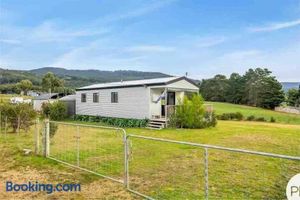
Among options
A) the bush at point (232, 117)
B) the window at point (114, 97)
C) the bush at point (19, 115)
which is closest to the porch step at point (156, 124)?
the window at point (114, 97)

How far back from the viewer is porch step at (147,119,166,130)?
1702cm

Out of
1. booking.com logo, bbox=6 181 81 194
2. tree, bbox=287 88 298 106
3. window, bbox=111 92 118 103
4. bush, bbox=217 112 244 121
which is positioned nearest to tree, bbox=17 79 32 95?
bush, bbox=217 112 244 121

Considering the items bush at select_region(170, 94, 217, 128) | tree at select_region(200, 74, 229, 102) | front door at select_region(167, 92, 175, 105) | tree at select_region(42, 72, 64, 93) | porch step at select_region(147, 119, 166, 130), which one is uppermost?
tree at select_region(42, 72, 64, 93)

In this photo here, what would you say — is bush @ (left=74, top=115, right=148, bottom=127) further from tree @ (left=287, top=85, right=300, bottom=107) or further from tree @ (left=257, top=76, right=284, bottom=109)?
tree @ (left=287, top=85, right=300, bottom=107)

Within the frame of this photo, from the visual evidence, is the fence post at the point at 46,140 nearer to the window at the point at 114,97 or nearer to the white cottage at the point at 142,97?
the white cottage at the point at 142,97

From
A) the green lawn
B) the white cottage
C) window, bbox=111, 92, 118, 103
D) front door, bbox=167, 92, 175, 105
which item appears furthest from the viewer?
the green lawn

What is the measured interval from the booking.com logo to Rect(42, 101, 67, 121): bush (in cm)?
1905

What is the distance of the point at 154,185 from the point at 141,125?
1248 cm

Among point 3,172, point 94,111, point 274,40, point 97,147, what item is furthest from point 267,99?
point 3,172

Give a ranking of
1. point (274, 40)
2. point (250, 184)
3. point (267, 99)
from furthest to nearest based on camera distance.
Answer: point (267, 99) → point (274, 40) → point (250, 184)

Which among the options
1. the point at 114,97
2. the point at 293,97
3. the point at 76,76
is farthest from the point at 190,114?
the point at 76,76

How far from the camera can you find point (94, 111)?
899 inches

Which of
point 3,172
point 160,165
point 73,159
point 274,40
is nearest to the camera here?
point 3,172

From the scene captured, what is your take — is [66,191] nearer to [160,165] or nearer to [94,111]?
[160,165]
